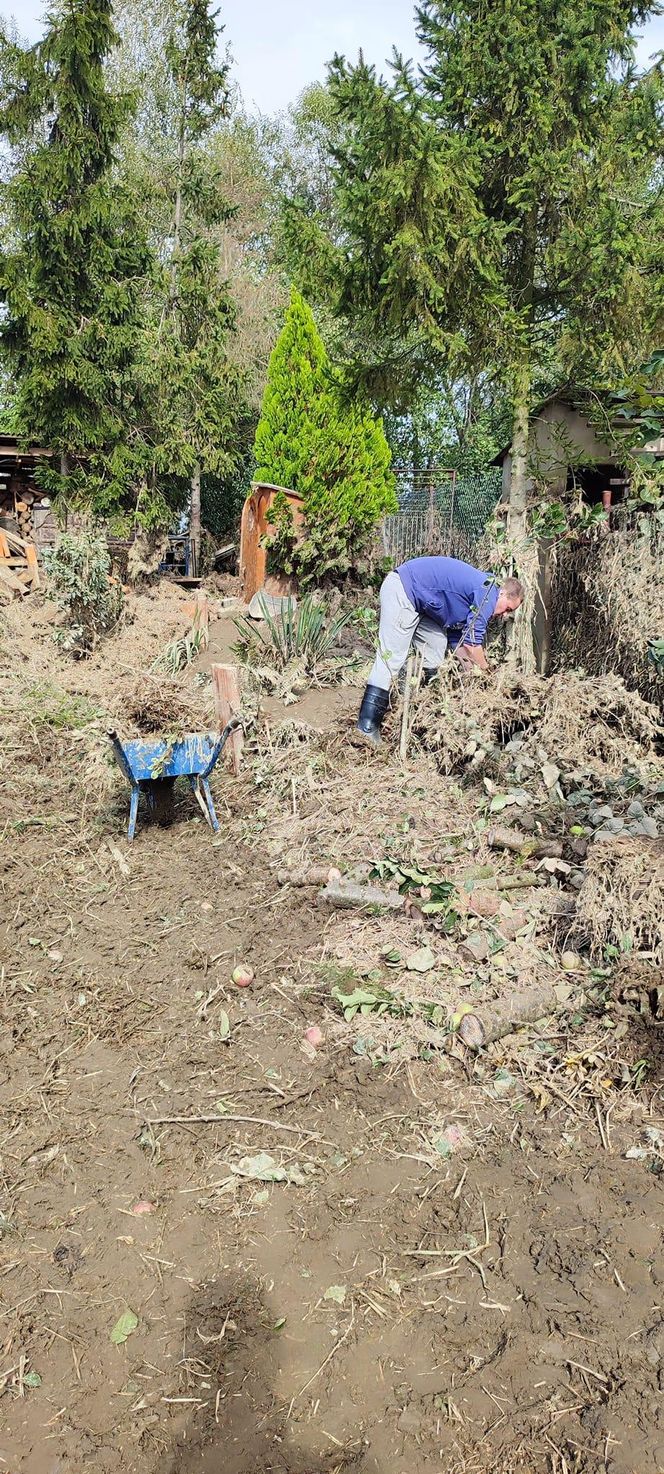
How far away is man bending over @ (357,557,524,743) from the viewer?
552 centimetres

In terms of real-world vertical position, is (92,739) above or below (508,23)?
below

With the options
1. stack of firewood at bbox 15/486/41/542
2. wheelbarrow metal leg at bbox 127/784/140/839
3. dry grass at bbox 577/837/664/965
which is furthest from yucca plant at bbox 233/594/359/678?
stack of firewood at bbox 15/486/41/542

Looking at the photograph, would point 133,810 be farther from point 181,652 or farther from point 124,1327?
point 181,652

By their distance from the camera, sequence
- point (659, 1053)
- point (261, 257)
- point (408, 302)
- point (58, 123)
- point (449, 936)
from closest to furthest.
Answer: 1. point (659, 1053)
2. point (449, 936)
3. point (408, 302)
4. point (58, 123)
5. point (261, 257)

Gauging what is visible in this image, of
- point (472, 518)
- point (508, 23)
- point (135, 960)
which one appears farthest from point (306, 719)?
point (472, 518)

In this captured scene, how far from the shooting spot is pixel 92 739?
249 inches

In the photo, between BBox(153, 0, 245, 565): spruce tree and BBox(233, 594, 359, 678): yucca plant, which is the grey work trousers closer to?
BBox(233, 594, 359, 678): yucca plant

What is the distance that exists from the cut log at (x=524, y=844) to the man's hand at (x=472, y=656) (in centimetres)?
143

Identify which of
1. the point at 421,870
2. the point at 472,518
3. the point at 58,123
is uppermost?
the point at 58,123

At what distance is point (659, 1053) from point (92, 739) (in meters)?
4.47

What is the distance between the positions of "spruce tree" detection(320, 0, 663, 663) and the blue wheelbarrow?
2.78 metres

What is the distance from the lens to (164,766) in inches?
188

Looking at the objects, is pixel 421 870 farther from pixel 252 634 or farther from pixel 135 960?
pixel 252 634

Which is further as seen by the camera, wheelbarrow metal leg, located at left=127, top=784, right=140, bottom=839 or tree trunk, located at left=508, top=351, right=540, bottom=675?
tree trunk, located at left=508, top=351, right=540, bottom=675
